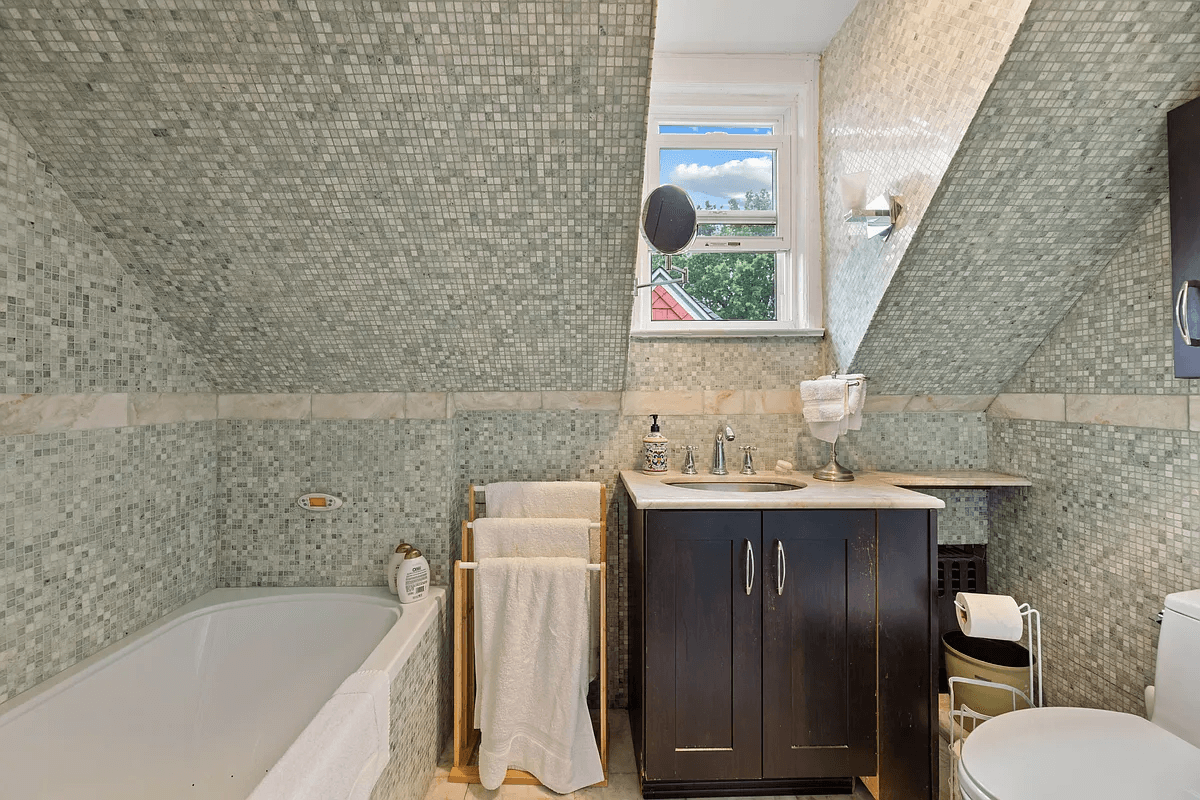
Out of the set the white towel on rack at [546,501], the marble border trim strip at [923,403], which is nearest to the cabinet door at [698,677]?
the white towel on rack at [546,501]

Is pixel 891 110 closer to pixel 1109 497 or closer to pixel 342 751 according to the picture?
pixel 1109 497

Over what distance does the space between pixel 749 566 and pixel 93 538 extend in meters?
1.77

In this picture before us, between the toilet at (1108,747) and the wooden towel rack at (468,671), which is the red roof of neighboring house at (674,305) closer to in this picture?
the wooden towel rack at (468,671)

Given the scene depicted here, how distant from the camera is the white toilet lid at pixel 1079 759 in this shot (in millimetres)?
1163

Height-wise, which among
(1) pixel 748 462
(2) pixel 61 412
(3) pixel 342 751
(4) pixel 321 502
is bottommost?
(3) pixel 342 751

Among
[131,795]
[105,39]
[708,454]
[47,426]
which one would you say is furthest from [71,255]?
[708,454]

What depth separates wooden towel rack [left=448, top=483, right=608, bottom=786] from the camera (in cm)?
192

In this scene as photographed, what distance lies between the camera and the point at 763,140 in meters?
2.45

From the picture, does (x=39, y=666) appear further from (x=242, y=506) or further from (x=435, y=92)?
(x=435, y=92)

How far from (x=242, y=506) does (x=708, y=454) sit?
169cm

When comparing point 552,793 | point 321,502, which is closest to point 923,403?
point 552,793

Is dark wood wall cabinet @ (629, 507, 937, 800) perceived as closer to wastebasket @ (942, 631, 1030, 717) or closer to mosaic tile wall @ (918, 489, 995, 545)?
wastebasket @ (942, 631, 1030, 717)

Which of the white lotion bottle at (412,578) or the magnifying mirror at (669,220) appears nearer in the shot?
the magnifying mirror at (669,220)

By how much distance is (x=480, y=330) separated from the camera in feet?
6.48
